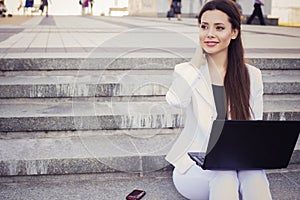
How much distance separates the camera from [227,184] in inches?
89.9

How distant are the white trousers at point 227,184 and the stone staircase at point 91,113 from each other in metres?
0.93

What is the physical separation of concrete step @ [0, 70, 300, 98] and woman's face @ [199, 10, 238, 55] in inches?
60.3

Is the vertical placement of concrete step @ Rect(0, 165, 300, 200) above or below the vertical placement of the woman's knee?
below

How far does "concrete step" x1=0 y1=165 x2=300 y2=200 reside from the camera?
3000mm

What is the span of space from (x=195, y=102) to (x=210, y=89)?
11cm

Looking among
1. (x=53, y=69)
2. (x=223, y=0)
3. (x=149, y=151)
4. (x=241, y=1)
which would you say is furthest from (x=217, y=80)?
(x=241, y=1)

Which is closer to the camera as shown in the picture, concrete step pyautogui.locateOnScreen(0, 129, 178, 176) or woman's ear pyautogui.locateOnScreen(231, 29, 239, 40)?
woman's ear pyautogui.locateOnScreen(231, 29, 239, 40)

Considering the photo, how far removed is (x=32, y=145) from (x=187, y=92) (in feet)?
5.02

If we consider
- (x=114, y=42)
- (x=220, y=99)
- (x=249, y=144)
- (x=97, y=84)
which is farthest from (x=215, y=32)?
(x=97, y=84)

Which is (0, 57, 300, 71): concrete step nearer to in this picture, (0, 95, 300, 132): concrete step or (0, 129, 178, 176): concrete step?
(0, 95, 300, 132): concrete step

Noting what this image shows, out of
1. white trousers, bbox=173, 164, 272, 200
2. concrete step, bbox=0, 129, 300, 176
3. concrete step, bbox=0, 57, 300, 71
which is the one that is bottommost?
concrete step, bbox=0, 129, 300, 176

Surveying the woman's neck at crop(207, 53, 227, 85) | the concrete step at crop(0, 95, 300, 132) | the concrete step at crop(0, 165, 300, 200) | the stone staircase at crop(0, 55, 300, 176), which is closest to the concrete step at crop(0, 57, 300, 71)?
the stone staircase at crop(0, 55, 300, 176)

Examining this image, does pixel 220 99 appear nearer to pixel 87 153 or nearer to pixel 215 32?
pixel 215 32

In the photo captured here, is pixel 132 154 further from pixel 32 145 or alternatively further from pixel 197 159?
pixel 197 159
